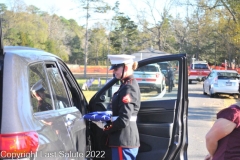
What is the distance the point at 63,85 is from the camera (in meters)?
3.87

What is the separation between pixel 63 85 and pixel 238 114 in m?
1.87

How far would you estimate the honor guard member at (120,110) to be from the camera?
3.70 meters

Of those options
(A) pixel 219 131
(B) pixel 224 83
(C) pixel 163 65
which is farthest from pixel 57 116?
(B) pixel 224 83

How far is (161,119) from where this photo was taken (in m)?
4.20

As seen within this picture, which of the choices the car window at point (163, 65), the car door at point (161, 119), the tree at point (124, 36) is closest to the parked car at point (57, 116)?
the car door at point (161, 119)

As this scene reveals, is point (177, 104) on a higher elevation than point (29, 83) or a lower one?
lower

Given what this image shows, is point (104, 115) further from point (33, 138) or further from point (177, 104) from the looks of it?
point (33, 138)

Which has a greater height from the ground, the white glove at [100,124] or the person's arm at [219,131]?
the person's arm at [219,131]

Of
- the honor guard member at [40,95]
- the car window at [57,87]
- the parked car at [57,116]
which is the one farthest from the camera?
the car window at [57,87]

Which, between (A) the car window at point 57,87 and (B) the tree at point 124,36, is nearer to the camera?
(A) the car window at point 57,87

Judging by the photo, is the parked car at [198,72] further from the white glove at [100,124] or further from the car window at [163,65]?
the white glove at [100,124]

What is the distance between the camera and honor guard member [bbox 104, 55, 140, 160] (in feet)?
Answer: 12.1

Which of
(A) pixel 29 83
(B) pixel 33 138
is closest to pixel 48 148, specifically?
(B) pixel 33 138

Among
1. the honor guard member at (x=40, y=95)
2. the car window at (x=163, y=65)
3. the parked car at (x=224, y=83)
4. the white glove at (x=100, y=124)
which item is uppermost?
the car window at (x=163, y=65)
